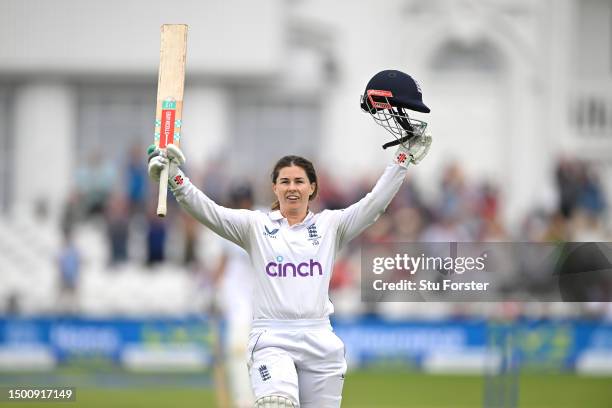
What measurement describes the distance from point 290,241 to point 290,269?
0.52 ft

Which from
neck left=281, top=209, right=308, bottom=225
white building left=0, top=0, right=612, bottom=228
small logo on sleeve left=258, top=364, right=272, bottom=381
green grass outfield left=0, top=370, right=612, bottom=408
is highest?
A: white building left=0, top=0, right=612, bottom=228

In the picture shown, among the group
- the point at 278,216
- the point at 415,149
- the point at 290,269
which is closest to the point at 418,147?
the point at 415,149

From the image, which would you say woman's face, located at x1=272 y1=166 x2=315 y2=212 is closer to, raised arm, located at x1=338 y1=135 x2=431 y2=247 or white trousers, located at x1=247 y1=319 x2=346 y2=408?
raised arm, located at x1=338 y1=135 x2=431 y2=247

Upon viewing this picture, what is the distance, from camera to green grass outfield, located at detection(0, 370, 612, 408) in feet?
44.5

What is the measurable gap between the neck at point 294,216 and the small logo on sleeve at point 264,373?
82cm

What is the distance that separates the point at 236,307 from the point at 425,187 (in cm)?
1120

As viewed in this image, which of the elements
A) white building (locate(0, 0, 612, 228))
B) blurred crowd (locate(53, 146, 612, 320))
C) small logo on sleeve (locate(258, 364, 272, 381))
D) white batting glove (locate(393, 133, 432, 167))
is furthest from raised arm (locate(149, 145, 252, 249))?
white building (locate(0, 0, 612, 228))

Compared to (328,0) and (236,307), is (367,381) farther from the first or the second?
(328,0)

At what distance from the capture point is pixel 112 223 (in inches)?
762

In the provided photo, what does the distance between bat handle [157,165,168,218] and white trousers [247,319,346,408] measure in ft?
2.86

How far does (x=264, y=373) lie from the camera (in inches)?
284

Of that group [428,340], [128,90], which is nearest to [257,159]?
Result: [128,90]

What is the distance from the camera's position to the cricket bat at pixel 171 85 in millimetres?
7473

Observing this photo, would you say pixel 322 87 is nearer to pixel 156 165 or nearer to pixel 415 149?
pixel 415 149
